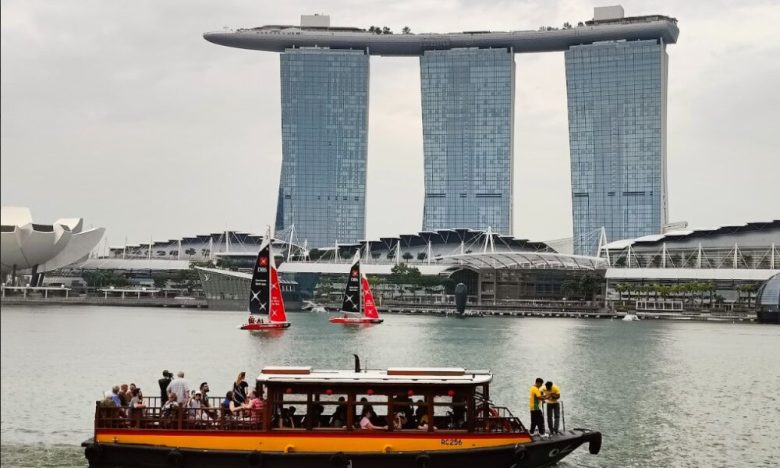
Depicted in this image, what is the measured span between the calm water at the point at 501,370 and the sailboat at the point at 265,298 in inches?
102

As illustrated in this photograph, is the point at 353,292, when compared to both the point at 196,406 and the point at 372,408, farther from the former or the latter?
the point at 372,408

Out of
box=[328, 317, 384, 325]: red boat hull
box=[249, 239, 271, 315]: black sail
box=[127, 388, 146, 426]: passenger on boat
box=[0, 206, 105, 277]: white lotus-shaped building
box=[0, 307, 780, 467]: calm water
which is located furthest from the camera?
box=[0, 206, 105, 277]: white lotus-shaped building

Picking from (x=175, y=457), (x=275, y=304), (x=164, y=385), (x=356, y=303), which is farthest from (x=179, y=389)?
(x=356, y=303)

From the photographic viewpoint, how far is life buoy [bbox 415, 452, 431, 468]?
81.5 feet

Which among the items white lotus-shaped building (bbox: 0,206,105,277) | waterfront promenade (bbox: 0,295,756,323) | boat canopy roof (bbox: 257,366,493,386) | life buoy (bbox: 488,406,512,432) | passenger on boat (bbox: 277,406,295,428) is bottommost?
waterfront promenade (bbox: 0,295,756,323)

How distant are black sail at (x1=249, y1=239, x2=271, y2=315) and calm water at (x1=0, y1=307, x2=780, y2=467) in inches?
141

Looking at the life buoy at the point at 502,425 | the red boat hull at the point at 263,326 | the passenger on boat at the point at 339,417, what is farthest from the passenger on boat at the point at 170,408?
the red boat hull at the point at 263,326

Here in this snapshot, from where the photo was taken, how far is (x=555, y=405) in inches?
1101

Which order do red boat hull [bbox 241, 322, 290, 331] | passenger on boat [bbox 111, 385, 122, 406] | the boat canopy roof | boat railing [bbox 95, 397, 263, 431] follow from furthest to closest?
red boat hull [bbox 241, 322, 290, 331] → passenger on boat [bbox 111, 385, 122, 406] → boat railing [bbox 95, 397, 263, 431] → the boat canopy roof

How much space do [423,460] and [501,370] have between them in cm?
3208

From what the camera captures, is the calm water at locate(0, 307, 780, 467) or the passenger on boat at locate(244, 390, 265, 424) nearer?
the passenger on boat at locate(244, 390, 265, 424)

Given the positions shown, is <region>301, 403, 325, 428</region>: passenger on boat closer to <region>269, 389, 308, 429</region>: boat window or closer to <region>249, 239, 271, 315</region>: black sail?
<region>269, 389, 308, 429</region>: boat window

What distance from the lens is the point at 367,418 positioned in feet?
83.0

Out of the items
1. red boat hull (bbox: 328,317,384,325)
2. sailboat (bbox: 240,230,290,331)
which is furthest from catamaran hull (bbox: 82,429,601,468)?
red boat hull (bbox: 328,317,384,325)
